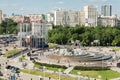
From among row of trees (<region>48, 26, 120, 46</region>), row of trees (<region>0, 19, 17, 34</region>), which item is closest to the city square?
row of trees (<region>48, 26, 120, 46</region>)

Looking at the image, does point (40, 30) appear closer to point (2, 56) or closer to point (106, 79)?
point (2, 56)

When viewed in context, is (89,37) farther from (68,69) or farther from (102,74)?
(102,74)

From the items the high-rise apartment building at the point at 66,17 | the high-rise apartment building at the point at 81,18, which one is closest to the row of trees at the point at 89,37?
the high-rise apartment building at the point at 66,17

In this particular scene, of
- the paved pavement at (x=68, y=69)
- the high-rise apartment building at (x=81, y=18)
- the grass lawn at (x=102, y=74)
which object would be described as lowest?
the grass lawn at (x=102, y=74)

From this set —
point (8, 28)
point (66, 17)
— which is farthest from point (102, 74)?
point (66, 17)

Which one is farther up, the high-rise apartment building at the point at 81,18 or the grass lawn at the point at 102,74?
the high-rise apartment building at the point at 81,18

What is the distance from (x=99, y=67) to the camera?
56.7m

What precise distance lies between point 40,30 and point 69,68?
50036mm

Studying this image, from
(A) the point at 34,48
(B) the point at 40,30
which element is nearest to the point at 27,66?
(A) the point at 34,48

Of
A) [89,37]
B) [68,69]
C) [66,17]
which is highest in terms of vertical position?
[66,17]

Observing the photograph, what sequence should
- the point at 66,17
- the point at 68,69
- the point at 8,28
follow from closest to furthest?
the point at 68,69, the point at 8,28, the point at 66,17

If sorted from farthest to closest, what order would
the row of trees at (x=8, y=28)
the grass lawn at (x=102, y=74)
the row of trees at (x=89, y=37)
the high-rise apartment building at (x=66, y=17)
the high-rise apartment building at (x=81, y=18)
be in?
1. the high-rise apartment building at (x=81, y=18)
2. the high-rise apartment building at (x=66, y=17)
3. the row of trees at (x=8, y=28)
4. the row of trees at (x=89, y=37)
5. the grass lawn at (x=102, y=74)

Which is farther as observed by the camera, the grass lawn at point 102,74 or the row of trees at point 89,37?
the row of trees at point 89,37

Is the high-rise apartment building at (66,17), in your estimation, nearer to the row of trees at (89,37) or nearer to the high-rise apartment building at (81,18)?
the high-rise apartment building at (81,18)
